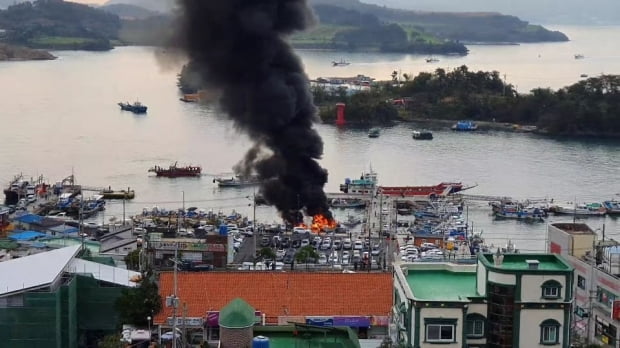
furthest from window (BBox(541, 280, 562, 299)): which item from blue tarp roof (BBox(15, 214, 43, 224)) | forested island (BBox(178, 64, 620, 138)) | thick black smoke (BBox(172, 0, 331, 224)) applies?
forested island (BBox(178, 64, 620, 138))

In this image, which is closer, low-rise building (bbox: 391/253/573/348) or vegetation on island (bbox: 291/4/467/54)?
low-rise building (bbox: 391/253/573/348)

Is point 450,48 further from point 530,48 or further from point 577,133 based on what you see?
point 577,133

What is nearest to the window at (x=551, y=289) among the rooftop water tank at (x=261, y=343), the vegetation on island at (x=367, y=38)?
the rooftop water tank at (x=261, y=343)

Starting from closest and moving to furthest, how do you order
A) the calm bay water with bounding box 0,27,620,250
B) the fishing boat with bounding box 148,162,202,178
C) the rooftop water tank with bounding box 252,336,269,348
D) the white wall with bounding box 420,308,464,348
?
the rooftop water tank with bounding box 252,336,269,348 → the white wall with bounding box 420,308,464,348 → the calm bay water with bounding box 0,27,620,250 → the fishing boat with bounding box 148,162,202,178

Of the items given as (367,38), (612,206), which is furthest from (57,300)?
(367,38)

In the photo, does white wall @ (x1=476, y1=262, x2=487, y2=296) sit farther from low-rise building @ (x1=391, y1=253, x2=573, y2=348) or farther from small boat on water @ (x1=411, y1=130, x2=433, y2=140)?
small boat on water @ (x1=411, y1=130, x2=433, y2=140)

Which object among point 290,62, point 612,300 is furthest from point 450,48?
point 612,300

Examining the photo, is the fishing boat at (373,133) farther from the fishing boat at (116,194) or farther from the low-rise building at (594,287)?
the low-rise building at (594,287)
